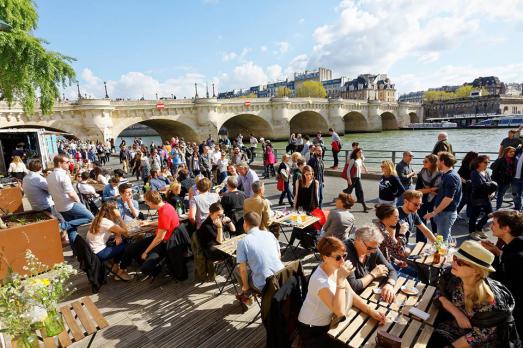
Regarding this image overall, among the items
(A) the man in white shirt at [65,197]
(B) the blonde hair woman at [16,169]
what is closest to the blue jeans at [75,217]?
(A) the man in white shirt at [65,197]

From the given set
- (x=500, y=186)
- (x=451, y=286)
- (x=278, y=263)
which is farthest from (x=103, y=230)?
(x=500, y=186)

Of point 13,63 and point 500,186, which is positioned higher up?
point 13,63

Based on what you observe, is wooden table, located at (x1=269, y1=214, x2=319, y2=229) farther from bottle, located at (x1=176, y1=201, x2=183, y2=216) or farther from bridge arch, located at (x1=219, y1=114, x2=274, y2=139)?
bridge arch, located at (x1=219, y1=114, x2=274, y2=139)

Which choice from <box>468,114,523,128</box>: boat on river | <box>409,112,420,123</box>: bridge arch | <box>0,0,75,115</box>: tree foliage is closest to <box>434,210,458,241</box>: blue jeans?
<box>0,0,75,115</box>: tree foliage

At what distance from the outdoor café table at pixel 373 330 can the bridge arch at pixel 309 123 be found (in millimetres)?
42628

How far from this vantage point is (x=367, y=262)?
3.00m

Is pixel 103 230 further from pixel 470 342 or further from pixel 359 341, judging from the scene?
pixel 470 342

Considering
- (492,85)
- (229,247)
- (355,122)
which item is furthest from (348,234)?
(492,85)

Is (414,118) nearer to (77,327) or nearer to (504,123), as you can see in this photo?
(504,123)

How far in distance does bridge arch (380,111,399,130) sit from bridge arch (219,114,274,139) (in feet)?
84.4

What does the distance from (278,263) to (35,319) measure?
2.02 meters

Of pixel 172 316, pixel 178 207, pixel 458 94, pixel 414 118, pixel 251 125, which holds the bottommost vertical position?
pixel 172 316

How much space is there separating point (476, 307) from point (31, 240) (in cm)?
543

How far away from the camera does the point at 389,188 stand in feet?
16.7
